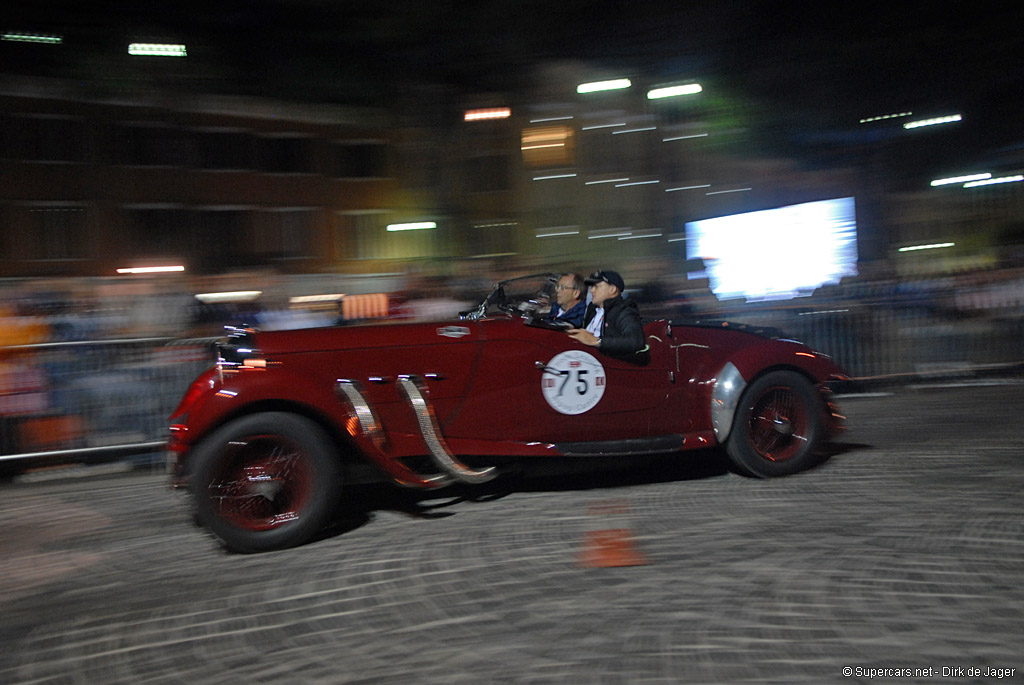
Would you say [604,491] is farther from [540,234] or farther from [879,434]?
[540,234]

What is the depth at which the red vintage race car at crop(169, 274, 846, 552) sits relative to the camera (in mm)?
4914

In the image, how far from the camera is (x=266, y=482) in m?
4.95

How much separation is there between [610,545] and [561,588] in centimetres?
75

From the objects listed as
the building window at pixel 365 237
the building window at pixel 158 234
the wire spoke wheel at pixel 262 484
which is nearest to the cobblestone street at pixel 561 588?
the wire spoke wheel at pixel 262 484

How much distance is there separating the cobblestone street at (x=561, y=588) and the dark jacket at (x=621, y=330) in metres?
1.01

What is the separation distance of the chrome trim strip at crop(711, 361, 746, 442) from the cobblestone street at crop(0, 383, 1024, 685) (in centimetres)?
43

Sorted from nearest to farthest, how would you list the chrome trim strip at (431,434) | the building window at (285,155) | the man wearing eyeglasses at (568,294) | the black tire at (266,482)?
1. the black tire at (266,482)
2. the chrome trim strip at (431,434)
3. the man wearing eyeglasses at (568,294)
4. the building window at (285,155)

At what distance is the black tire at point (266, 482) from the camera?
15.8ft

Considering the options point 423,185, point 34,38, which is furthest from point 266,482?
point 34,38

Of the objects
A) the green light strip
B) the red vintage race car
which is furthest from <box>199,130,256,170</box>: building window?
the red vintage race car

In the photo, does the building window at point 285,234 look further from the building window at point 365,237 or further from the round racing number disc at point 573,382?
the round racing number disc at point 573,382

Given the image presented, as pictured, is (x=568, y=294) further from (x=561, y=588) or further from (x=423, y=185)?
(x=423, y=185)

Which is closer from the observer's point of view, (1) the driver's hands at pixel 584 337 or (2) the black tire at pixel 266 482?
(2) the black tire at pixel 266 482

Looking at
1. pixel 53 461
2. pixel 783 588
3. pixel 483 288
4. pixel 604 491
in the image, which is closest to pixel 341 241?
pixel 483 288
